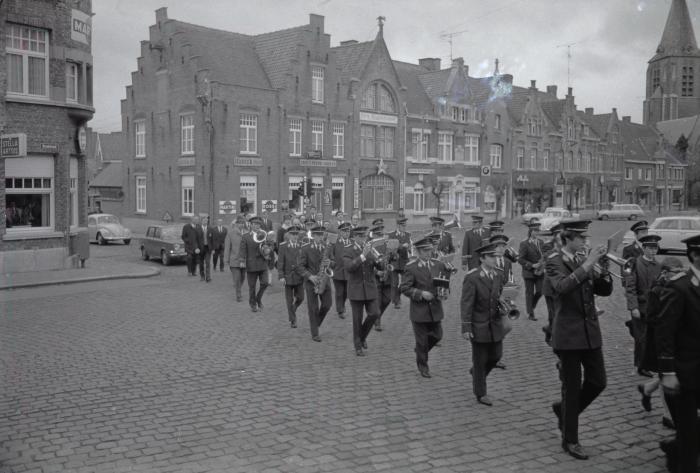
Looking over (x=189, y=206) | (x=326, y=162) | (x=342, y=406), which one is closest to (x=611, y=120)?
(x=326, y=162)

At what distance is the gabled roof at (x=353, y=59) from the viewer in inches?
1763

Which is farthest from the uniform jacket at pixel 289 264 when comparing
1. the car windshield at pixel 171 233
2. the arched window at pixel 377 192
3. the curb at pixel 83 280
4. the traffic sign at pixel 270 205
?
the arched window at pixel 377 192

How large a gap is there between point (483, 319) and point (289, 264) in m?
5.54

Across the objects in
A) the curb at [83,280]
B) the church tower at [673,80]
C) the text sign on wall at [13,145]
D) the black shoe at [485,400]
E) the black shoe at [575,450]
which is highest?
the church tower at [673,80]

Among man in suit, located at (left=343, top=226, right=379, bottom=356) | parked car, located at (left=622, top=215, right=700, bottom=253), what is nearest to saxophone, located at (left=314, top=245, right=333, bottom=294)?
man in suit, located at (left=343, top=226, right=379, bottom=356)

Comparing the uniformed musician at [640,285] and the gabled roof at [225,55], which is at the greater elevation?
the gabled roof at [225,55]

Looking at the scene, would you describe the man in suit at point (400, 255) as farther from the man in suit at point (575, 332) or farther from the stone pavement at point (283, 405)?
the man in suit at point (575, 332)

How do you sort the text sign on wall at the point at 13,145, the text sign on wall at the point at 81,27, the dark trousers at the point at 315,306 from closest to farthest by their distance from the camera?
1. the dark trousers at the point at 315,306
2. the text sign on wall at the point at 13,145
3. the text sign on wall at the point at 81,27

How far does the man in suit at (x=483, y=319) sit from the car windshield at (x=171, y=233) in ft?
63.0

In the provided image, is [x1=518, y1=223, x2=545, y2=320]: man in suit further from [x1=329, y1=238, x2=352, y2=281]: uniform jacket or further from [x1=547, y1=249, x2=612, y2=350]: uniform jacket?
[x1=547, y1=249, x2=612, y2=350]: uniform jacket

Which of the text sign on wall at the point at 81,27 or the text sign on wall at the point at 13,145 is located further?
the text sign on wall at the point at 81,27

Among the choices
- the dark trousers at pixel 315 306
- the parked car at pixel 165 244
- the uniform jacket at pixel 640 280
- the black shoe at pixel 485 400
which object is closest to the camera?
the black shoe at pixel 485 400

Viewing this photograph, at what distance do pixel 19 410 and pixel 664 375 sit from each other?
22.7ft

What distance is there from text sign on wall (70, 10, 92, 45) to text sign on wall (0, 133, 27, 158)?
5831 mm
